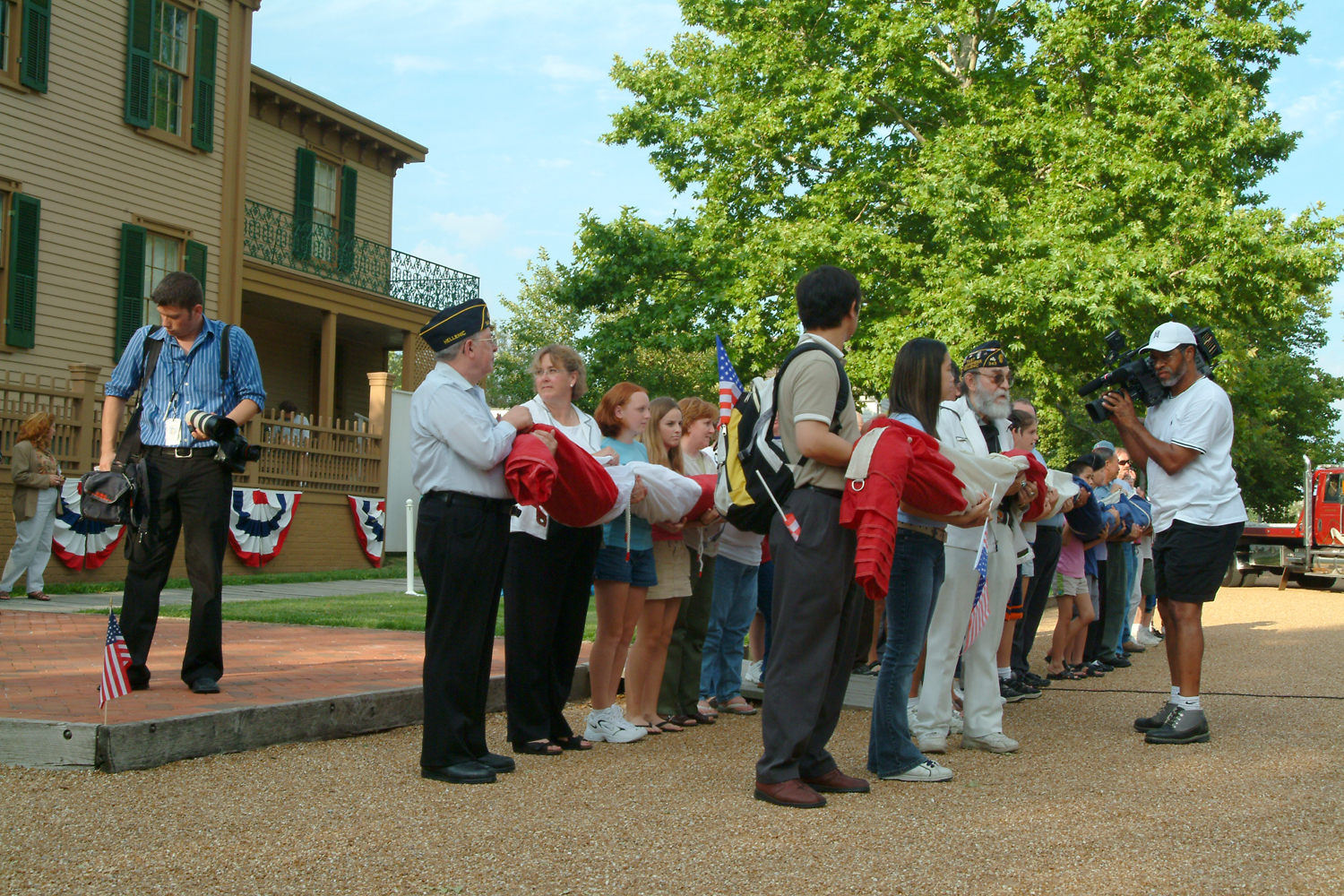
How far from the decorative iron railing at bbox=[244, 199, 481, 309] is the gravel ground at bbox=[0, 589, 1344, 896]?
58.8ft

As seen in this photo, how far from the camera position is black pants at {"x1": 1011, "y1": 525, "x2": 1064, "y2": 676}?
814 centimetres

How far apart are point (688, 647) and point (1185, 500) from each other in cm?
275

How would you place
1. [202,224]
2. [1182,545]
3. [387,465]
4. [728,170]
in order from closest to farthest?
[1182,545] → [202,224] → [387,465] → [728,170]

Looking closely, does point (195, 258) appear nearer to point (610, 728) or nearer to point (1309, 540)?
point (610, 728)

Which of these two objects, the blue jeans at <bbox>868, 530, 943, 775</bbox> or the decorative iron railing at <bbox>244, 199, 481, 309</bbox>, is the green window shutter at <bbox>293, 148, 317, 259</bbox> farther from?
the blue jeans at <bbox>868, 530, 943, 775</bbox>

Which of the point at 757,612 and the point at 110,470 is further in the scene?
the point at 757,612

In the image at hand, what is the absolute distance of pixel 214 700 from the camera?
17.6ft

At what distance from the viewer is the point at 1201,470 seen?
6184 mm

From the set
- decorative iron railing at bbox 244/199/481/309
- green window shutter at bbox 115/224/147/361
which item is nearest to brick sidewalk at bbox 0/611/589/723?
green window shutter at bbox 115/224/147/361

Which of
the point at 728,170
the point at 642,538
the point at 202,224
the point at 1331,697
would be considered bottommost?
the point at 1331,697

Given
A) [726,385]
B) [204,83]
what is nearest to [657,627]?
[726,385]

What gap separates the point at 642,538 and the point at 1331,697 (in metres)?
4.96

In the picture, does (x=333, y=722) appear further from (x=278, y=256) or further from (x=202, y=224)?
(x=278, y=256)

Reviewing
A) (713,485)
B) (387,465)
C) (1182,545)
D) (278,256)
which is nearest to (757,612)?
(713,485)
